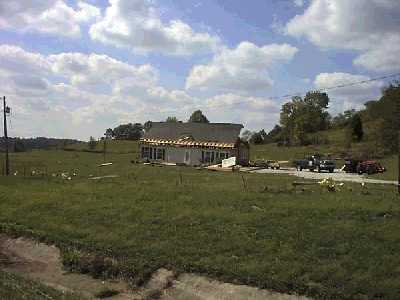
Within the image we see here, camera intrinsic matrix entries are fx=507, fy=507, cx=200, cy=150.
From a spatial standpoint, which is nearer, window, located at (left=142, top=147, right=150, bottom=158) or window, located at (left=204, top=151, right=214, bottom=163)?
window, located at (left=204, top=151, right=214, bottom=163)

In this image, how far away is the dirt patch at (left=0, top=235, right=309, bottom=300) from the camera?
14469mm

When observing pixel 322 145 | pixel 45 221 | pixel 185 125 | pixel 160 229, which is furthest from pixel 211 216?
pixel 322 145

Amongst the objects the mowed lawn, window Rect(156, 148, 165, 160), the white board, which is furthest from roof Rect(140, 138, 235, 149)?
the mowed lawn

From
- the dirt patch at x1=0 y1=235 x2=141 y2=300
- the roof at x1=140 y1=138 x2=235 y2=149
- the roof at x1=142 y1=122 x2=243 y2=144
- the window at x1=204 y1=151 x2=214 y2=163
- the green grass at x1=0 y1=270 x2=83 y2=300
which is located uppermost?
the roof at x1=142 y1=122 x2=243 y2=144

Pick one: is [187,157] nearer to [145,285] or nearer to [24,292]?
[145,285]

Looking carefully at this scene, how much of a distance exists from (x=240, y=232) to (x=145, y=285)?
14.0ft

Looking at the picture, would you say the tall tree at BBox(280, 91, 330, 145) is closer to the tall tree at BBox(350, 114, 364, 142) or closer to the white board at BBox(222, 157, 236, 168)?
the tall tree at BBox(350, 114, 364, 142)

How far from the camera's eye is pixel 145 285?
51.7 ft

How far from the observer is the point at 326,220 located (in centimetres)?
1884

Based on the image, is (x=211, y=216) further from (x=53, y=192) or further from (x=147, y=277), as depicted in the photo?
(x=53, y=192)

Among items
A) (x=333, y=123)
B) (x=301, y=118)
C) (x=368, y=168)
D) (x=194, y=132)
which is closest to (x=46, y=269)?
(x=368, y=168)

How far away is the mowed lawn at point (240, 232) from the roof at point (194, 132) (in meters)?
43.2

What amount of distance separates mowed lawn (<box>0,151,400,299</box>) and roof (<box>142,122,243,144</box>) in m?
43.2

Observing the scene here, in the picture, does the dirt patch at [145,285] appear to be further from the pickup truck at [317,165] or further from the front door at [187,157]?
the front door at [187,157]
